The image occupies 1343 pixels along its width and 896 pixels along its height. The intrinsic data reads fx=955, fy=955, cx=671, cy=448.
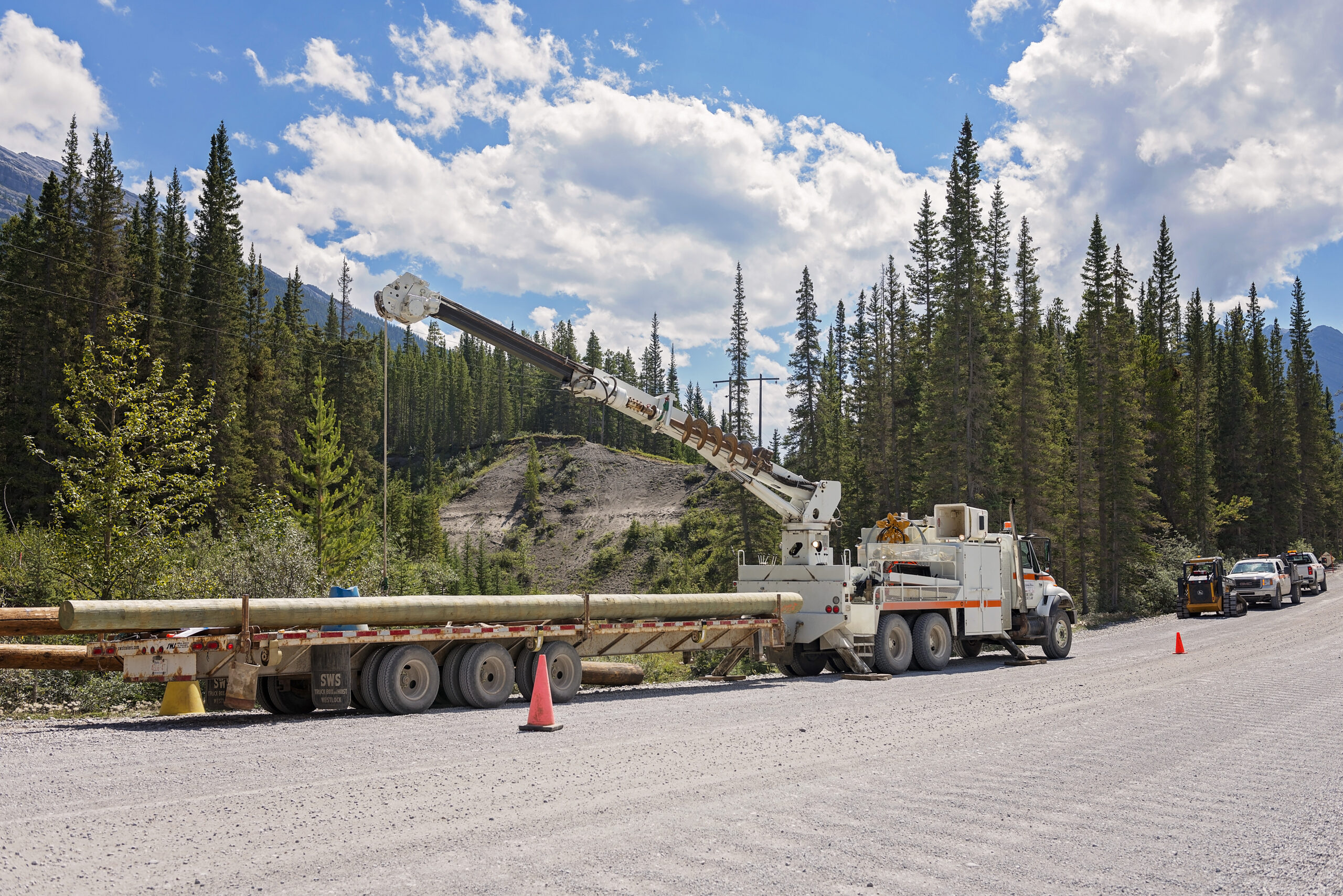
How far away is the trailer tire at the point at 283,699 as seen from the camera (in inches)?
528

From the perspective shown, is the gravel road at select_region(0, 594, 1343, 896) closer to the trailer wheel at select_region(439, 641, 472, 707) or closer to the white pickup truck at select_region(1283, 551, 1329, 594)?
the trailer wheel at select_region(439, 641, 472, 707)

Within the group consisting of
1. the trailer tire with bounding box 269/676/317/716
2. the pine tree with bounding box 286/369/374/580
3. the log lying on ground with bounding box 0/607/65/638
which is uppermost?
the pine tree with bounding box 286/369/374/580

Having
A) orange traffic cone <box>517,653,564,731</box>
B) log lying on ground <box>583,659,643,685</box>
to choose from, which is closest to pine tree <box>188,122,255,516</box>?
log lying on ground <box>583,659,643,685</box>

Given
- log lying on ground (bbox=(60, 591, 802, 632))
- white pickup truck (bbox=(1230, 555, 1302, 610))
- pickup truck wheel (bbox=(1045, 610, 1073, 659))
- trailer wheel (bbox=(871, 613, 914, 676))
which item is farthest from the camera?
white pickup truck (bbox=(1230, 555, 1302, 610))

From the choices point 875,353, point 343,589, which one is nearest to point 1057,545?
point 875,353

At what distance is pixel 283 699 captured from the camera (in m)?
13.5

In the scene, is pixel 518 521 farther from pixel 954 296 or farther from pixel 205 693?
pixel 205 693

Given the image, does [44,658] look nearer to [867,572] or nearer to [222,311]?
[867,572]

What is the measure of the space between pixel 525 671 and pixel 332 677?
2951 mm

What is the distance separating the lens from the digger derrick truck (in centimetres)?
1814

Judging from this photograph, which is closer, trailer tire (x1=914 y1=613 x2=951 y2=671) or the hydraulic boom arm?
the hydraulic boom arm

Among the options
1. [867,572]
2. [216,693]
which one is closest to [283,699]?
[216,693]

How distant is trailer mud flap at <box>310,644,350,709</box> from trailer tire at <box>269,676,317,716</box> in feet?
3.30

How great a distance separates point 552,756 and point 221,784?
3.02 m
